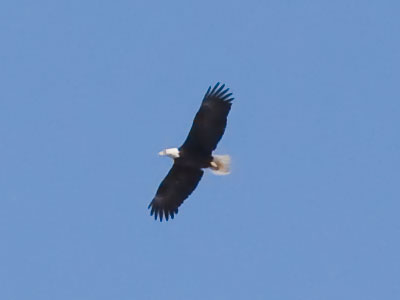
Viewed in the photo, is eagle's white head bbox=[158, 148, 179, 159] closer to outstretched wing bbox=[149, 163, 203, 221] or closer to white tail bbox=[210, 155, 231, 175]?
outstretched wing bbox=[149, 163, 203, 221]

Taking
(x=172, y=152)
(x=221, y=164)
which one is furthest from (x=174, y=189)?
(x=221, y=164)

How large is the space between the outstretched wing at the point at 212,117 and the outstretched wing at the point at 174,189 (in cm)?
81

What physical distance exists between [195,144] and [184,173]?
2.40 feet

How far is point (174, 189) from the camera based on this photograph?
42.0 m

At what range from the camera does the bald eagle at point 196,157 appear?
1619 inches

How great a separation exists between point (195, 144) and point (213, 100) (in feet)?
2.52

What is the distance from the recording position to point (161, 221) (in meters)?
42.1

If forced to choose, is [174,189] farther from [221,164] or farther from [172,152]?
[221,164]

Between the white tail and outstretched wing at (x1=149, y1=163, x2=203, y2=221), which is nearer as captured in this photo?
the white tail

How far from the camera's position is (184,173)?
41.8 m

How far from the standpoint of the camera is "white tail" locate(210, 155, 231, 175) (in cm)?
4153

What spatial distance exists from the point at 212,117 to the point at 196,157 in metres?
0.78

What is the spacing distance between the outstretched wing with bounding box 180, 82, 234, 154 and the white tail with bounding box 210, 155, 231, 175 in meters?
0.42

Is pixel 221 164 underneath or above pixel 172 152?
underneath
